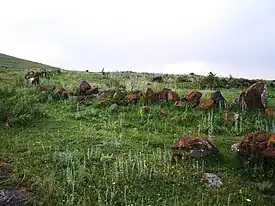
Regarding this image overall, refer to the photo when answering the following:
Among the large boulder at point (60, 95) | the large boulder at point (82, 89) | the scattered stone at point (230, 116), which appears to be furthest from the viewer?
the large boulder at point (82, 89)

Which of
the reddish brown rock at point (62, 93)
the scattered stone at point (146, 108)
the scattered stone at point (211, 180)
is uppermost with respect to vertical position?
the reddish brown rock at point (62, 93)

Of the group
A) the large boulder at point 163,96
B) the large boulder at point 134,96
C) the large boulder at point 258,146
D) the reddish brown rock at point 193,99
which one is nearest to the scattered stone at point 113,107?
the large boulder at point 134,96

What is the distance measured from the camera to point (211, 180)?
26.6 feet

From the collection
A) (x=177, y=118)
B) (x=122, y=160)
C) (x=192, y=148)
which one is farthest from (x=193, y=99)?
(x=122, y=160)

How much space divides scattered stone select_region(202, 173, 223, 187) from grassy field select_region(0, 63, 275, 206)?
98 mm

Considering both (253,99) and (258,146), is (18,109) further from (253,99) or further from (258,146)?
(253,99)

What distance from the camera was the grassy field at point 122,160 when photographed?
7.53 metres

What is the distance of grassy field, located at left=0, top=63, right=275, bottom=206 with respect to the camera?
24.7ft

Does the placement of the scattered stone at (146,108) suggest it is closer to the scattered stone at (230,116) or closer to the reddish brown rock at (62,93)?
the scattered stone at (230,116)

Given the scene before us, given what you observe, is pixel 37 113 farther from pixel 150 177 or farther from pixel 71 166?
pixel 150 177

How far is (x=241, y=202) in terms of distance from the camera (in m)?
7.50

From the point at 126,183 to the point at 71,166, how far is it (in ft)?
3.66

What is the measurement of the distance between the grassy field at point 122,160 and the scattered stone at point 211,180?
98mm

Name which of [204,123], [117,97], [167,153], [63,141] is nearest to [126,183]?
[167,153]
